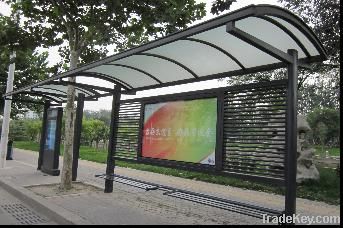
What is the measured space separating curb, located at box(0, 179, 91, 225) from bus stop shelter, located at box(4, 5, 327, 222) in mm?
1686

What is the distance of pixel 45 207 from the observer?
681cm

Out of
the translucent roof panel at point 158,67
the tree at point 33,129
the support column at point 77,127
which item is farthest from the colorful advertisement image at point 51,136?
the tree at point 33,129

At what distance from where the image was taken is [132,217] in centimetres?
620

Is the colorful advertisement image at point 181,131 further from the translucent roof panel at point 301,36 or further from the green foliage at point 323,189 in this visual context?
the green foliage at point 323,189

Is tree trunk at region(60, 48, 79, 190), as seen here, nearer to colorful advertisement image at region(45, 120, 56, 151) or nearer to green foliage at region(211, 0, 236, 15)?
colorful advertisement image at region(45, 120, 56, 151)

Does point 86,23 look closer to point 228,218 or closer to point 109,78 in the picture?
point 109,78

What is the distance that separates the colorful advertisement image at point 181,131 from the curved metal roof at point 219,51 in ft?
2.00

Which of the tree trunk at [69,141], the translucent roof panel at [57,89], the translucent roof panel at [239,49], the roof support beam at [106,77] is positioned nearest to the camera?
the translucent roof panel at [239,49]

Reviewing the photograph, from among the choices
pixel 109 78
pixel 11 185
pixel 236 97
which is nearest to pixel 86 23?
pixel 109 78

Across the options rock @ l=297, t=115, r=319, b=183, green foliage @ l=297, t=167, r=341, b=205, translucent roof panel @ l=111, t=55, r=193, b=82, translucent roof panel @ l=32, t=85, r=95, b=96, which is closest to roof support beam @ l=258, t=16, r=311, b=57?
translucent roof panel @ l=111, t=55, r=193, b=82

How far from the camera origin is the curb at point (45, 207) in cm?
590

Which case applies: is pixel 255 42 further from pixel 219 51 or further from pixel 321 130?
pixel 321 130

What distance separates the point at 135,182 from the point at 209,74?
9.06 feet

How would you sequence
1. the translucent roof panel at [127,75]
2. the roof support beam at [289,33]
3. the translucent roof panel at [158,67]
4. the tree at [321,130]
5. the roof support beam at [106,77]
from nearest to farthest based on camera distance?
the roof support beam at [289,33], the translucent roof panel at [158,67], the translucent roof panel at [127,75], the roof support beam at [106,77], the tree at [321,130]
